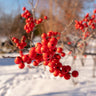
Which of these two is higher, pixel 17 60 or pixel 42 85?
pixel 17 60

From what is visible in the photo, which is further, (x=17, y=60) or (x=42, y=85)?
(x=42, y=85)

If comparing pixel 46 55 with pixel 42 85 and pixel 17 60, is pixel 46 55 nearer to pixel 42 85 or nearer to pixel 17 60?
pixel 17 60

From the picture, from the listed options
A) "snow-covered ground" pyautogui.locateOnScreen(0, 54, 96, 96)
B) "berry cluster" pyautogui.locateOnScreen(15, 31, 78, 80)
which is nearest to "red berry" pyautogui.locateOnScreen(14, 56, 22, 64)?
"berry cluster" pyautogui.locateOnScreen(15, 31, 78, 80)

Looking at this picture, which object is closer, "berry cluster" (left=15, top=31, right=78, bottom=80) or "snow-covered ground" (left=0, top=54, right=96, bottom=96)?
"berry cluster" (left=15, top=31, right=78, bottom=80)

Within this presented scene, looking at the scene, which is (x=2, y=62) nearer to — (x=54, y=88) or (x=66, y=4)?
(x=54, y=88)

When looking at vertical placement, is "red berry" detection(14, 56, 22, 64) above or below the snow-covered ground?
above

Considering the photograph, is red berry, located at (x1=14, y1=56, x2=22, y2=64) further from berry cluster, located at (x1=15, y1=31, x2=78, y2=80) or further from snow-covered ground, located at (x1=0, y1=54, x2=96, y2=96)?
snow-covered ground, located at (x1=0, y1=54, x2=96, y2=96)

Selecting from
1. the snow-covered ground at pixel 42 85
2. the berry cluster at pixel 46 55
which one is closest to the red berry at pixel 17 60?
the berry cluster at pixel 46 55

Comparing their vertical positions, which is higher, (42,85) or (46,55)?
(46,55)

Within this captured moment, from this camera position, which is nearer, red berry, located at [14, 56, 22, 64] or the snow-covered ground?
red berry, located at [14, 56, 22, 64]

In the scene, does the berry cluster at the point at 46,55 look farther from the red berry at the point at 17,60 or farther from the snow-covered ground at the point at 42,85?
the snow-covered ground at the point at 42,85

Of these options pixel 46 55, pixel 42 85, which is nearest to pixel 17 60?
pixel 46 55

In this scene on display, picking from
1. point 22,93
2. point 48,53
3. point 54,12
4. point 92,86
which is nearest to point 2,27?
point 54,12

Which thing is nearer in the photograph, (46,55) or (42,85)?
(46,55)
